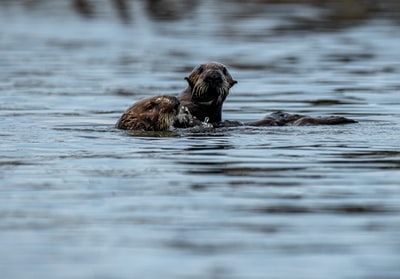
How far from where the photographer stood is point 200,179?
26.6 ft

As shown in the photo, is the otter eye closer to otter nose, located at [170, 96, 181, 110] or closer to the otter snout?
otter nose, located at [170, 96, 181, 110]

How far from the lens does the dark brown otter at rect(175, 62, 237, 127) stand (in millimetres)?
11430

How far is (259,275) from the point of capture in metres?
5.61

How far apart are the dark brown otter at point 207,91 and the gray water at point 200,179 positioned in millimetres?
547

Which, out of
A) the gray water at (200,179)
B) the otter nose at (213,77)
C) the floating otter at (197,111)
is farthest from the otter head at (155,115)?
the otter nose at (213,77)

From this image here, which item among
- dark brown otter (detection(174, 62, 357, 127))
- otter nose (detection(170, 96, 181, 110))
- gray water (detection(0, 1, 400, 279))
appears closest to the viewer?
gray water (detection(0, 1, 400, 279))

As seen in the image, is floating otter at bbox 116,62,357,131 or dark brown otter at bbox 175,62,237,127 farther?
dark brown otter at bbox 175,62,237,127

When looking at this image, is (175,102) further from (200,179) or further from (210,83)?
(200,179)

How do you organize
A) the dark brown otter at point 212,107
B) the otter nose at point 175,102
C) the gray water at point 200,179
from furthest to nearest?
the dark brown otter at point 212,107 < the otter nose at point 175,102 < the gray water at point 200,179

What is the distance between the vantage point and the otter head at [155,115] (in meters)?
11.0

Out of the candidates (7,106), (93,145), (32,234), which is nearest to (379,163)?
(93,145)

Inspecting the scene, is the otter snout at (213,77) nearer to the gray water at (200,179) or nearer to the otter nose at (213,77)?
the otter nose at (213,77)

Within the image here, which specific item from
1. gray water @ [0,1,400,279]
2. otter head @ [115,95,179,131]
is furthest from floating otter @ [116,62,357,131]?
gray water @ [0,1,400,279]

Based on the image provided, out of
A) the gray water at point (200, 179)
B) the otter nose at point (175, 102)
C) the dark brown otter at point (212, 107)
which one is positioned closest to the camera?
the gray water at point (200, 179)
